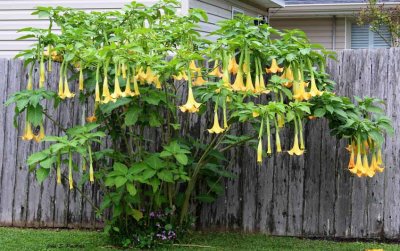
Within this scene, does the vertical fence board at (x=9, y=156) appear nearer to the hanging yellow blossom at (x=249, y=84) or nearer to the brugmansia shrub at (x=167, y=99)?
the brugmansia shrub at (x=167, y=99)

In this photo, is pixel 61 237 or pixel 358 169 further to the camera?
pixel 61 237

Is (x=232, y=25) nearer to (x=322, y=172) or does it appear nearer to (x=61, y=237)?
→ (x=322, y=172)

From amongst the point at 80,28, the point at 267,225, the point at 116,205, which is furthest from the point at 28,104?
the point at 267,225

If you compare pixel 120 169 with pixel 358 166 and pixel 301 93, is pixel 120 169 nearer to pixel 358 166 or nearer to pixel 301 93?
pixel 301 93

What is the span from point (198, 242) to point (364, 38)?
11.8 meters

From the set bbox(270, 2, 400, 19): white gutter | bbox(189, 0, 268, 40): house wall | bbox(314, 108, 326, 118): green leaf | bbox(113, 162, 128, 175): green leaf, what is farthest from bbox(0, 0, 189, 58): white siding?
bbox(270, 2, 400, 19): white gutter

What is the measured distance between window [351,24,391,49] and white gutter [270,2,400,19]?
0.75 meters

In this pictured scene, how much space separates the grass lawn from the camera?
6.18 m

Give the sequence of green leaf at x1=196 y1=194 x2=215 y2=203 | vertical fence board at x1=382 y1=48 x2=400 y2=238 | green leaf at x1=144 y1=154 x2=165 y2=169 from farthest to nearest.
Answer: green leaf at x1=196 y1=194 x2=215 y2=203 < vertical fence board at x1=382 y1=48 x2=400 y2=238 < green leaf at x1=144 y1=154 x2=165 y2=169

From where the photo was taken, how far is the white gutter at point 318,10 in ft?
51.8

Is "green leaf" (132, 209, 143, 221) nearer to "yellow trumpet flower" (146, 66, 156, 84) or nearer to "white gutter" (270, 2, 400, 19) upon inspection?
"yellow trumpet flower" (146, 66, 156, 84)

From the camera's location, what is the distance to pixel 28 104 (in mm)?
5574

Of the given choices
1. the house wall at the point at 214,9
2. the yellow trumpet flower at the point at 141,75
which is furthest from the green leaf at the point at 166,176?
the house wall at the point at 214,9

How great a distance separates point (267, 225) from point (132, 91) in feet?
8.01
